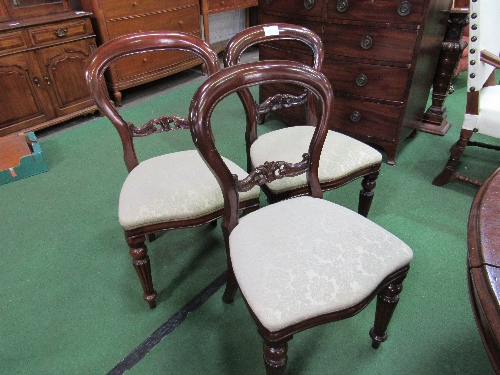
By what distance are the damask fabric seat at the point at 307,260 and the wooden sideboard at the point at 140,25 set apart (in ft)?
8.06

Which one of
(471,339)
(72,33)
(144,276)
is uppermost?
(72,33)

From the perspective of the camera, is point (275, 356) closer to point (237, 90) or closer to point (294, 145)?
point (237, 90)

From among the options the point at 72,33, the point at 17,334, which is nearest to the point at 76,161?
the point at 72,33

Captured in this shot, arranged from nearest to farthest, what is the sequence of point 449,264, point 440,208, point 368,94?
point 449,264 → point 440,208 → point 368,94

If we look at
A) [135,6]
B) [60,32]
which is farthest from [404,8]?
[60,32]

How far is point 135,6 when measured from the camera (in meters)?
2.84

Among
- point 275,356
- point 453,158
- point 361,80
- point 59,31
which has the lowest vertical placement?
point 453,158

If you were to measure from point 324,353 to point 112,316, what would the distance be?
83 cm

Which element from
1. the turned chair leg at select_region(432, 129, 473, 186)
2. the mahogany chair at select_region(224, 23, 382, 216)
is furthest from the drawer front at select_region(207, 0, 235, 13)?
the turned chair leg at select_region(432, 129, 473, 186)

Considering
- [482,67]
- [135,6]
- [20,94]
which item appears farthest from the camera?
[135,6]

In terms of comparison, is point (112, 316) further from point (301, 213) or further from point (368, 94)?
point (368, 94)

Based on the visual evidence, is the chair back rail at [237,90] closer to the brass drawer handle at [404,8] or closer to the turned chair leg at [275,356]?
the turned chair leg at [275,356]

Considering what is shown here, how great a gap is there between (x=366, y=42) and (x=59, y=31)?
215 cm

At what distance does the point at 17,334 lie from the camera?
1.29 metres
